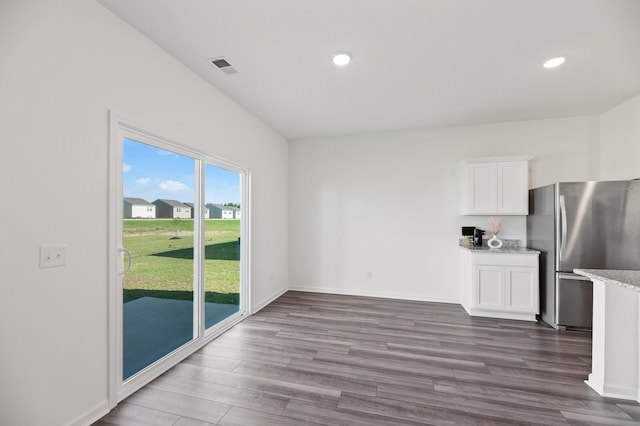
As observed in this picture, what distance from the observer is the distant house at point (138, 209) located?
209 centimetres

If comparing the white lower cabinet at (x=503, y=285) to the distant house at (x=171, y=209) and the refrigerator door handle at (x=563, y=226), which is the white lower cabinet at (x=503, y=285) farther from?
the distant house at (x=171, y=209)

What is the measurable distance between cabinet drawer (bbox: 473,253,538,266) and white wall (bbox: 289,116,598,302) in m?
0.66

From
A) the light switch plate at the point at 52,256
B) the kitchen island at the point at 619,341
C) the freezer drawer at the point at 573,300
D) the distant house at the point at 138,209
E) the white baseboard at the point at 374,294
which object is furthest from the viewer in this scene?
the white baseboard at the point at 374,294

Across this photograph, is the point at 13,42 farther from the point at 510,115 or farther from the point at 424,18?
the point at 510,115

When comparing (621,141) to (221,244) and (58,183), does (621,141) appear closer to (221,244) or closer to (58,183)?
(221,244)

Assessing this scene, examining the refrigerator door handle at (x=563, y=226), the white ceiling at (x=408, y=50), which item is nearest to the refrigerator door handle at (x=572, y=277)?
the refrigerator door handle at (x=563, y=226)

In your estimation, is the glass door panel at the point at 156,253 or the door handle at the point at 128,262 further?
the glass door panel at the point at 156,253

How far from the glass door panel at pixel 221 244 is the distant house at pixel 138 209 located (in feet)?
2.24

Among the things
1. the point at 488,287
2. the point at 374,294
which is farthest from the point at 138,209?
the point at 488,287

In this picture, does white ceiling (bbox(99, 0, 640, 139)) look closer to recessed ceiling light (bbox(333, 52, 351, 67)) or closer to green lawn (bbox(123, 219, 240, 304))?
recessed ceiling light (bbox(333, 52, 351, 67))

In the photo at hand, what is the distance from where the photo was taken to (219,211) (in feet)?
10.7

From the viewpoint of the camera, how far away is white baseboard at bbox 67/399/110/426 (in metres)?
1.67

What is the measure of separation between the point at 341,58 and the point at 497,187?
297 centimetres

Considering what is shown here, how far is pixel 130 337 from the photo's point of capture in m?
2.16
